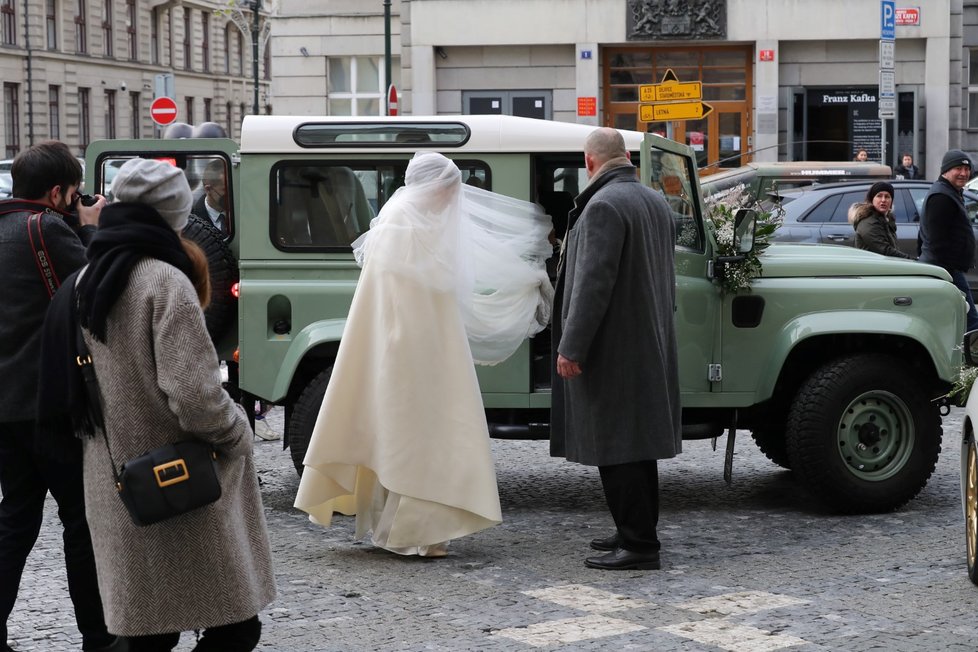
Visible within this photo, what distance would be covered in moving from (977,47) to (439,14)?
A: 12.8 m

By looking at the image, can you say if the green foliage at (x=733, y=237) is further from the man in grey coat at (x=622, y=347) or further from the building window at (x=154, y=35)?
the building window at (x=154, y=35)

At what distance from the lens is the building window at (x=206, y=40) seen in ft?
250

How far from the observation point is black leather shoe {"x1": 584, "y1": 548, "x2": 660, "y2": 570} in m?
6.67

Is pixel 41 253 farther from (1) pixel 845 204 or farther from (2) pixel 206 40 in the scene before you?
(2) pixel 206 40

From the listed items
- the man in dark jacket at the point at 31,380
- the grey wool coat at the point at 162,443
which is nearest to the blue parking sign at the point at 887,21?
the man in dark jacket at the point at 31,380

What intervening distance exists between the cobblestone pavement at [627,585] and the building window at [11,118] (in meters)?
55.0

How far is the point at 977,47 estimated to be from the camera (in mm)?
34844

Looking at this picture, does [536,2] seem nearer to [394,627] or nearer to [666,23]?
[666,23]

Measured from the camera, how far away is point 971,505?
630 cm

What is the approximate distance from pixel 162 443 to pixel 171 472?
12 centimetres

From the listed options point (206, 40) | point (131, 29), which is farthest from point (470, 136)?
point (206, 40)

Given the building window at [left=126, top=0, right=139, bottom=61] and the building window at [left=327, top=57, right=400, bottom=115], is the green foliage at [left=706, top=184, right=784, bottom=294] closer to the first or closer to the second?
the building window at [left=327, top=57, right=400, bottom=115]

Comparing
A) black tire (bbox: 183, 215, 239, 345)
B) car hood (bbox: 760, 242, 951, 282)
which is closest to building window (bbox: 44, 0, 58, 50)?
black tire (bbox: 183, 215, 239, 345)

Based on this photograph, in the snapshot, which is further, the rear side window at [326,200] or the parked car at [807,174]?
the parked car at [807,174]
